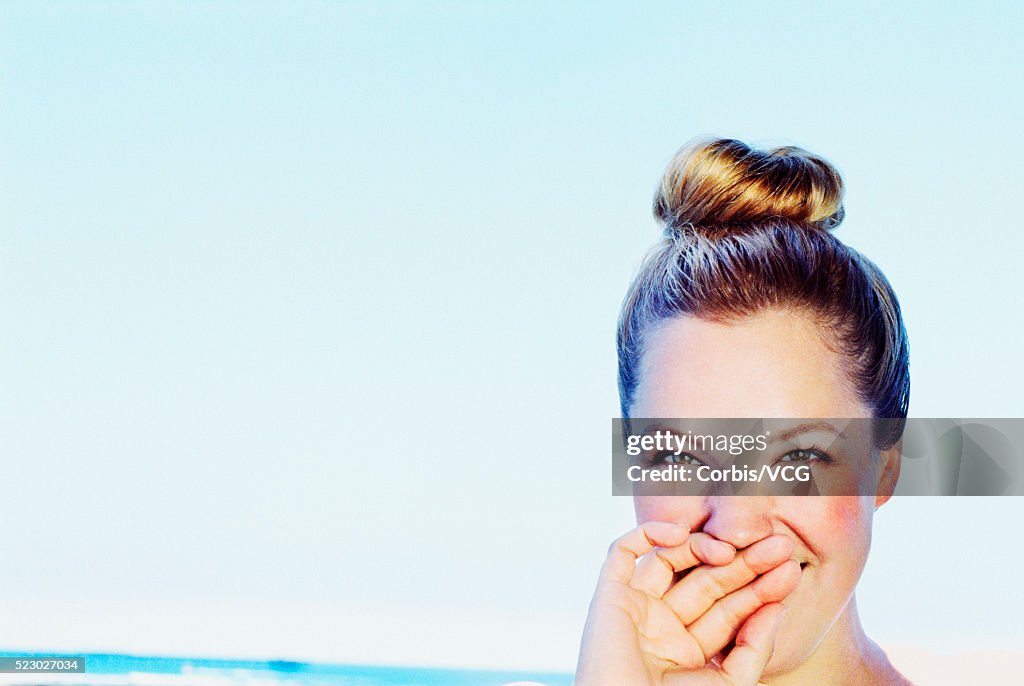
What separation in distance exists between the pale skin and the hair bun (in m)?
0.16

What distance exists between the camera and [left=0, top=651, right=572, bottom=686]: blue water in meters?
1.85

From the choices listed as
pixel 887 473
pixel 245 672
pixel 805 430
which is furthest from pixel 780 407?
pixel 245 672

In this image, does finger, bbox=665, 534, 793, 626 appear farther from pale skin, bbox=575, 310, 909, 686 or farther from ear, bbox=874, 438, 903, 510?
ear, bbox=874, 438, 903, 510

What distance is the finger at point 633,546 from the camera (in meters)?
1.07

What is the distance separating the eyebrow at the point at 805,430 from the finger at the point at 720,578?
0.20 m

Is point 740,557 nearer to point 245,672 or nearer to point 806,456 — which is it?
point 806,456

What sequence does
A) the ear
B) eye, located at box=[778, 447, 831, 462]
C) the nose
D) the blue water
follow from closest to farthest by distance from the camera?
the nose < eye, located at box=[778, 447, 831, 462] < the ear < the blue water

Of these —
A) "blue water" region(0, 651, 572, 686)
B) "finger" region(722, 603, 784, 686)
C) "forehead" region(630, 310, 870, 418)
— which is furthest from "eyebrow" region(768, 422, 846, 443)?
"blue water" region(0, 651, 572, 686)

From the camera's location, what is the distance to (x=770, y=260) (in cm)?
128

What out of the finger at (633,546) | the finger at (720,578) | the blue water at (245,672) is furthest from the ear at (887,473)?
the blue water at (245,672)

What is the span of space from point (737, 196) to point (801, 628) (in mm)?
607

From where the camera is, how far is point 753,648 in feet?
3.46

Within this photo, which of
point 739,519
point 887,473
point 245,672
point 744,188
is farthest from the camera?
point 245,672

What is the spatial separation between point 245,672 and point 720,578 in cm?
116
